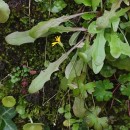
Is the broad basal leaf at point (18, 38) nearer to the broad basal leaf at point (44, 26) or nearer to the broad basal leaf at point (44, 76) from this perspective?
Result: the broad basal leaf at point (44, 26)

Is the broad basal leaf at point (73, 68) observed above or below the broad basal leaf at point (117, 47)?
below

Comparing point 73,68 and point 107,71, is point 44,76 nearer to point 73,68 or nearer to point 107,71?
point 73,68

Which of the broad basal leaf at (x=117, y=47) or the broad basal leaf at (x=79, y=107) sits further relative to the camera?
the broad basal leaf at (x=79, y=107)

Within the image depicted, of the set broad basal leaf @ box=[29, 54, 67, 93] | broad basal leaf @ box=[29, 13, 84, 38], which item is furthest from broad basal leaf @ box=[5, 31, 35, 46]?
broad basal leaf @ box=[29, 54, 67, 93]

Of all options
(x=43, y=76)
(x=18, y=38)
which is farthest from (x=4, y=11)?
(x=43, y=76)

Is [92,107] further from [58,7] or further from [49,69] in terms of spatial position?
[58,7]

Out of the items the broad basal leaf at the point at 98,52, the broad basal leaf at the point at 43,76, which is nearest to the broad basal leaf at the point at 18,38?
the broad basal leaf at the point at 43,76

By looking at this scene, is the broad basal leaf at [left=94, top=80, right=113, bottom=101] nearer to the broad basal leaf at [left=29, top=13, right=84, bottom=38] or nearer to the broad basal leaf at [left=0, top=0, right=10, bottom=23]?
the broad basal leaf at [left=29, top=13, right=84, bottom=38]

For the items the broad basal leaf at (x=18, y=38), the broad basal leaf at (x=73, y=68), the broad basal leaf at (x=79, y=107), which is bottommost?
the broad basal leaf at (x=79, y=107)
